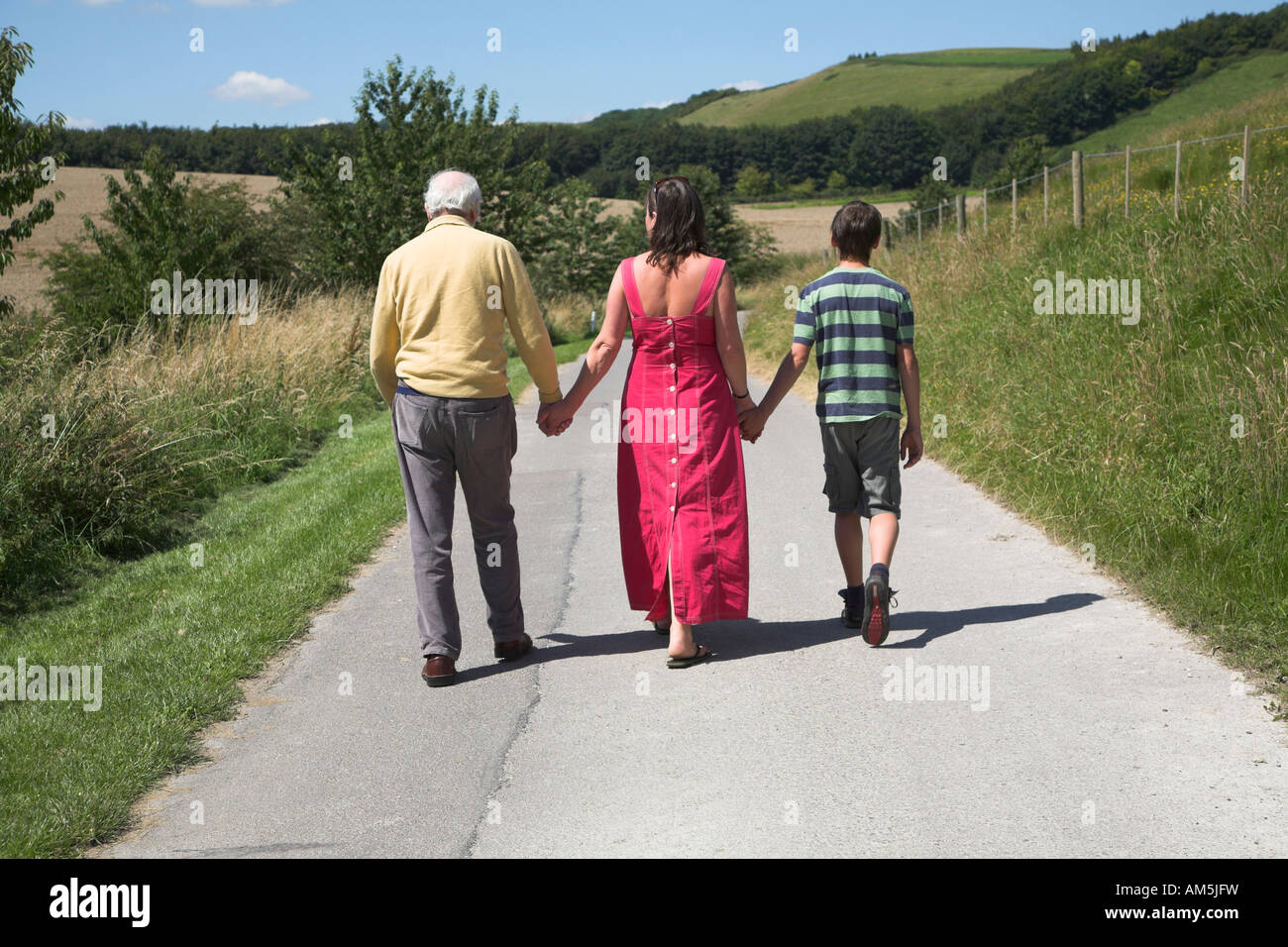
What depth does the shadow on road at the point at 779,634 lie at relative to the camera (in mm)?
5449

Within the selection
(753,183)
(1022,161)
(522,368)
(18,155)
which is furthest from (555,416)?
(753,183)

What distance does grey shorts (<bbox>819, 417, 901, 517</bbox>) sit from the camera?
5480 mm

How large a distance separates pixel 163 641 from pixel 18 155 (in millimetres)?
8433

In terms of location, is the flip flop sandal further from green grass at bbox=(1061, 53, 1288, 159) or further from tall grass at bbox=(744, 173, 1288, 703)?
green grass at bbox=(1061, 53, 1288, 159)

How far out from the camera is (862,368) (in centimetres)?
545

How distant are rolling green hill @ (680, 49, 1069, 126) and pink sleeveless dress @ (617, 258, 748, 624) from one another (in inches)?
4548

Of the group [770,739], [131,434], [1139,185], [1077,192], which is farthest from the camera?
[1139,185]

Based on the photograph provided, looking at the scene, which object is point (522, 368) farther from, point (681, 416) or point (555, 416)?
point (681, 416)

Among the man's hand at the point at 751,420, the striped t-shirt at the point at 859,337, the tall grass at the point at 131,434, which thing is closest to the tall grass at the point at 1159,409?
the striped t-shirt at the point at 859,337

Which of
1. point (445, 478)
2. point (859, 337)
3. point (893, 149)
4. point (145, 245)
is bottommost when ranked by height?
point (445, 478)

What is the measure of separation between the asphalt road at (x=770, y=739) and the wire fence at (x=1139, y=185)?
Answer: 7.71 m

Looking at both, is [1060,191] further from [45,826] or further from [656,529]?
[45,826]

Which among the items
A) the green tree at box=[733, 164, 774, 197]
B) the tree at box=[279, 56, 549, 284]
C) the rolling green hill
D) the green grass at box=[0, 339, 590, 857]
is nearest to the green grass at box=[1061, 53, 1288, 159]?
the green tree at box=[733, 164, 774, 197]

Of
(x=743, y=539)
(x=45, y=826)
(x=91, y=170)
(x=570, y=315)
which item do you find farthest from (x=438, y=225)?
(x=91, y=170)
